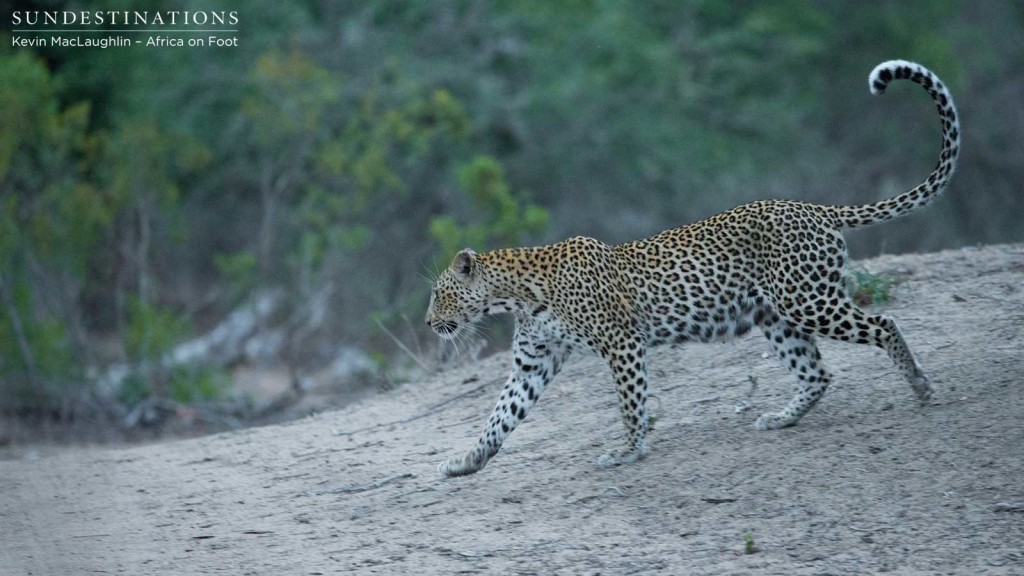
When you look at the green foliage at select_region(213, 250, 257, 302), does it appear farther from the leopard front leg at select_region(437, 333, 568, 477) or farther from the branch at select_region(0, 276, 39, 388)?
the leopard front leg at select_region(437, 333, 568, 477)

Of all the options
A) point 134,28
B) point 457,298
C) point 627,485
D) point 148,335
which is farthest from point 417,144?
point 627,485

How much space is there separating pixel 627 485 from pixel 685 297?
3.75 ft

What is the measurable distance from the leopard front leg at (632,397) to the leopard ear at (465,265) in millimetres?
980

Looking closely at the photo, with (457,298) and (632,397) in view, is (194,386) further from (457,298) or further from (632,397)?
(632,397)

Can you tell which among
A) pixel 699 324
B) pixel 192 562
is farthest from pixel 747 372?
pixel 192 562

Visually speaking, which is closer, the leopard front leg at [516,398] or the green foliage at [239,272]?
the leopard front leg at [516,398]

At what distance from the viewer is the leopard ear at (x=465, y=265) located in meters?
8.18

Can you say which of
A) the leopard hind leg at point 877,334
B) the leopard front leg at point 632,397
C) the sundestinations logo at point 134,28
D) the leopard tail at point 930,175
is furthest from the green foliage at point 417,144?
the leopard hind leg at point 877,334

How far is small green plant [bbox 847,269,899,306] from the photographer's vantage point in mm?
9930

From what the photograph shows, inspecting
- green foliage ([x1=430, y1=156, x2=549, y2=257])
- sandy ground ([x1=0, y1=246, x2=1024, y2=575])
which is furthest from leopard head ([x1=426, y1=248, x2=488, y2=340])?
green foliage ([x1=430, y1=156, x2=549, y2=257])

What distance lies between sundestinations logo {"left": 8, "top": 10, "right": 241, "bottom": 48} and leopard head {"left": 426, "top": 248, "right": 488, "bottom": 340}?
49.5 ft

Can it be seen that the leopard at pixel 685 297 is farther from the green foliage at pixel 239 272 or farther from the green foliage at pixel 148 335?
the green foliage at pixel 239 272

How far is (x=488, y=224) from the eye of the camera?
17594mm

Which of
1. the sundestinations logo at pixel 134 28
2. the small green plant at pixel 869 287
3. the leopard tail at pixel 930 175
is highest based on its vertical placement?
the sundestinations logo at pixel 134 28
